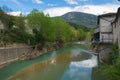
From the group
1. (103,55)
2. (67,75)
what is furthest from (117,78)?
(103,55)

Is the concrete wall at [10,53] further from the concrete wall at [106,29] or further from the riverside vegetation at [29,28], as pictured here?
the concrete wall at [106,29]

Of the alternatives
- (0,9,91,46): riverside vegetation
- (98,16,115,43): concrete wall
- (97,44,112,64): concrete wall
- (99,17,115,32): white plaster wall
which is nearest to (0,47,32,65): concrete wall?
(0,9,91,46): riverside vegetation

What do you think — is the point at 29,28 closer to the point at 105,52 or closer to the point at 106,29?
the point at 106,29

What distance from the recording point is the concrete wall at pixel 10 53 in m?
37.2

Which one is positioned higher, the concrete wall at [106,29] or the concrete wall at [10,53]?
the concrete wall at [106,29]

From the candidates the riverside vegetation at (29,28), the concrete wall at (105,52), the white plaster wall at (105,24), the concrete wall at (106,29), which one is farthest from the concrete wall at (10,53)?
the white plaster wall at (105,24)

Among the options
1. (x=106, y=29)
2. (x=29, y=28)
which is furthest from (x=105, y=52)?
(x=29, y=28)

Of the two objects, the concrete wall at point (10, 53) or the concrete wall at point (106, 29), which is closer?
the concrete wall at point (106, 29)

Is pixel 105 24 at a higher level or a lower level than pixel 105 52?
higher

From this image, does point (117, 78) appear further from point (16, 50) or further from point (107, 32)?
point (16, 50)

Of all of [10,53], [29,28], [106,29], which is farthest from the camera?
[29,28]

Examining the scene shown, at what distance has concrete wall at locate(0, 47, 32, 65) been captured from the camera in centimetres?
3722

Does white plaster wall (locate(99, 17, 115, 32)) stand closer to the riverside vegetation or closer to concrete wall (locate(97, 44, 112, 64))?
concrete wall (locate(97, 44, 112, 64))

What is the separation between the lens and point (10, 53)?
135 ft
